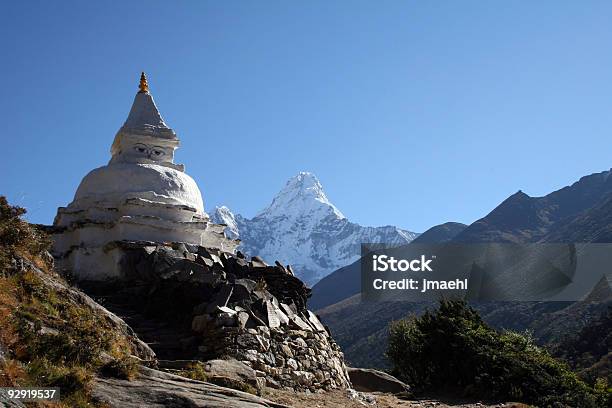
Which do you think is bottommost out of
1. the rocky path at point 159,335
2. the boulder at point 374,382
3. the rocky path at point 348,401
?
the rocky path at point 348,401

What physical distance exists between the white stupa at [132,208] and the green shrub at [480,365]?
7281 millimetres

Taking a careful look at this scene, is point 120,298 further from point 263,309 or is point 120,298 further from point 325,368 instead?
point 325,368

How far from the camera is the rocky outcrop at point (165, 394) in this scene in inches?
332

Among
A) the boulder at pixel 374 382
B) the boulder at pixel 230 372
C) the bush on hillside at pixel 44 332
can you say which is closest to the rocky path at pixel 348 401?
the boulder at pixel 230 372

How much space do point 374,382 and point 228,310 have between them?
8037 millimetres

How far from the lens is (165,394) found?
8.78m

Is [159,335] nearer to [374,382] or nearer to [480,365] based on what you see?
[374,382]

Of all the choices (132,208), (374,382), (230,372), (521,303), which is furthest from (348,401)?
(521,303)

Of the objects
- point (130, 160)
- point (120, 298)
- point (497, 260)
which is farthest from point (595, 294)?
point (120, 298)

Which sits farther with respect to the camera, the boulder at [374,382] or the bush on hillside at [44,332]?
the boulder at [374,382]

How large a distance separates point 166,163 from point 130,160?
46.9 inches

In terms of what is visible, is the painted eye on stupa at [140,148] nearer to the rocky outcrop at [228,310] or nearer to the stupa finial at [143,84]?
the stupa finial at [143,84]

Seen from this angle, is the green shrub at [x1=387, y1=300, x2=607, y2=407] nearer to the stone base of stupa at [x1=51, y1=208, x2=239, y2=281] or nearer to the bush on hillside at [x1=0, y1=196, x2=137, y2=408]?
the stone base of stupa at [x1=51, y1=208, x2=239, y2=281]

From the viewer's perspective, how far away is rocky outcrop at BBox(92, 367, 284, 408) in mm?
8422
